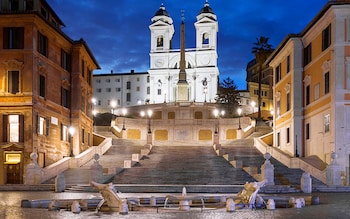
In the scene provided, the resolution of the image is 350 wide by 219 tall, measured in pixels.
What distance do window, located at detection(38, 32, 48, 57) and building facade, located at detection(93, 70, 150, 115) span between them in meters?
75.8

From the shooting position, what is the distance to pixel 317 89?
1485 inches

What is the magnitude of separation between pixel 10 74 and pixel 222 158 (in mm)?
16557

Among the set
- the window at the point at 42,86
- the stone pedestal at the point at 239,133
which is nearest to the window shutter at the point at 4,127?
the window at the point at 42,86

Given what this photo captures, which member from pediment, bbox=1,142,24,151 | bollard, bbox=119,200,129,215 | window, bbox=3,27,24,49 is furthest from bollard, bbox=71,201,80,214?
window, bbox=3,27,24,49

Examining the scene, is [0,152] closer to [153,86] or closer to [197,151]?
[197,151]

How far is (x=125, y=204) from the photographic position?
17.0 m

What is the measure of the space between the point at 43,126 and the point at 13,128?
102 inches

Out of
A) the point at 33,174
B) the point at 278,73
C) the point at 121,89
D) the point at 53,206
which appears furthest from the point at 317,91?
the point at 121,89

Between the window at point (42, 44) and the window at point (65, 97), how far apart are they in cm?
494

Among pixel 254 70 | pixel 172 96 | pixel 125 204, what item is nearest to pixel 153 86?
pixel 172 96

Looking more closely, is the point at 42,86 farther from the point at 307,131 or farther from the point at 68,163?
the point at 307,131

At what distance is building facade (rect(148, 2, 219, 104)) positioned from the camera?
357 feet

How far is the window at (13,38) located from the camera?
3681 cm

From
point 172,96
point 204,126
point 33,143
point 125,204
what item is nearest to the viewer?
point 125,204
